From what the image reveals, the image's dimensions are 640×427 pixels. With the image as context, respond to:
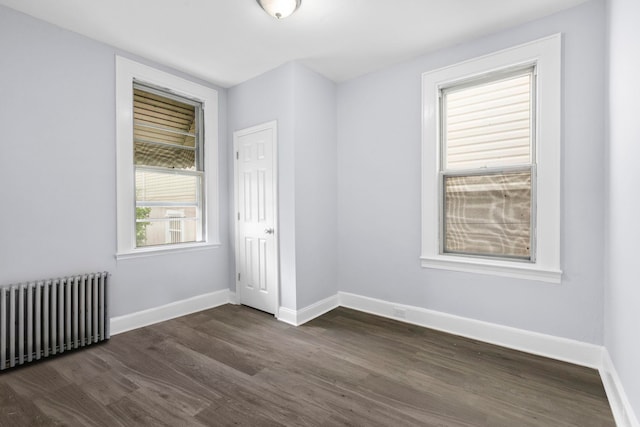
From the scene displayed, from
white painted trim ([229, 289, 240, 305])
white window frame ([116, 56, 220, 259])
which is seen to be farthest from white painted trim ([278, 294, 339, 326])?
white window frame ([116, 56, 220, 259])

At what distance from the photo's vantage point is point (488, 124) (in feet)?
9.21

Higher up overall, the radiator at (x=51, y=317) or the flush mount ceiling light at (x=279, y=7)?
the flush mount ceiling light at (x=279, y=7)

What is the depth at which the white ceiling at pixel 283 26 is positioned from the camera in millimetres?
2369

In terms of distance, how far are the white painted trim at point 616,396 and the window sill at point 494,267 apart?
62cm

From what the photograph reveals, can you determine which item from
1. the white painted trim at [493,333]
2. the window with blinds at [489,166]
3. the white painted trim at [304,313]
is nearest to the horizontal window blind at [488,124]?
the window with blinds at [489,166]

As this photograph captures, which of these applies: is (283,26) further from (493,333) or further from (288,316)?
(493,333)

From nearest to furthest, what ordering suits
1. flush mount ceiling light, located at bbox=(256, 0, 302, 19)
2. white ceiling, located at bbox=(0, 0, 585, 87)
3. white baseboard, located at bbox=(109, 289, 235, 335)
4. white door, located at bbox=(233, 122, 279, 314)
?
flush mount ceiling light, located at bbox=(256, 0, 302, 19) → white ceiling, located at bbox=(0, 0, 585, 87) → white baseboard, located at bbox=(109, 289, 235, 335) → white door, located at bbox=(233, 122, 279, 314)

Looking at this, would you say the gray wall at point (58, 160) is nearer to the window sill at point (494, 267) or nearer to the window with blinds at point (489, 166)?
the window sill at point (494, 267)

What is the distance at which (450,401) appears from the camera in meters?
1.96

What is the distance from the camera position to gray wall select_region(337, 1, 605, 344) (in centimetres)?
233

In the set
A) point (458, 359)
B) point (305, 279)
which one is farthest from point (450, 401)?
point (305, 279)

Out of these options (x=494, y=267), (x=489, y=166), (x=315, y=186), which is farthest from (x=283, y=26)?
(x=494, y=267)

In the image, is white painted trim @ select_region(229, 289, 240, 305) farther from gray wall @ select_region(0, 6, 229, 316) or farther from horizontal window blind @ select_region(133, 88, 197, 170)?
horizontal window blind @ select_region(133, 88, 197, 170)

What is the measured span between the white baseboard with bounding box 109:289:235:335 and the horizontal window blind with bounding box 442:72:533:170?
3146mm
